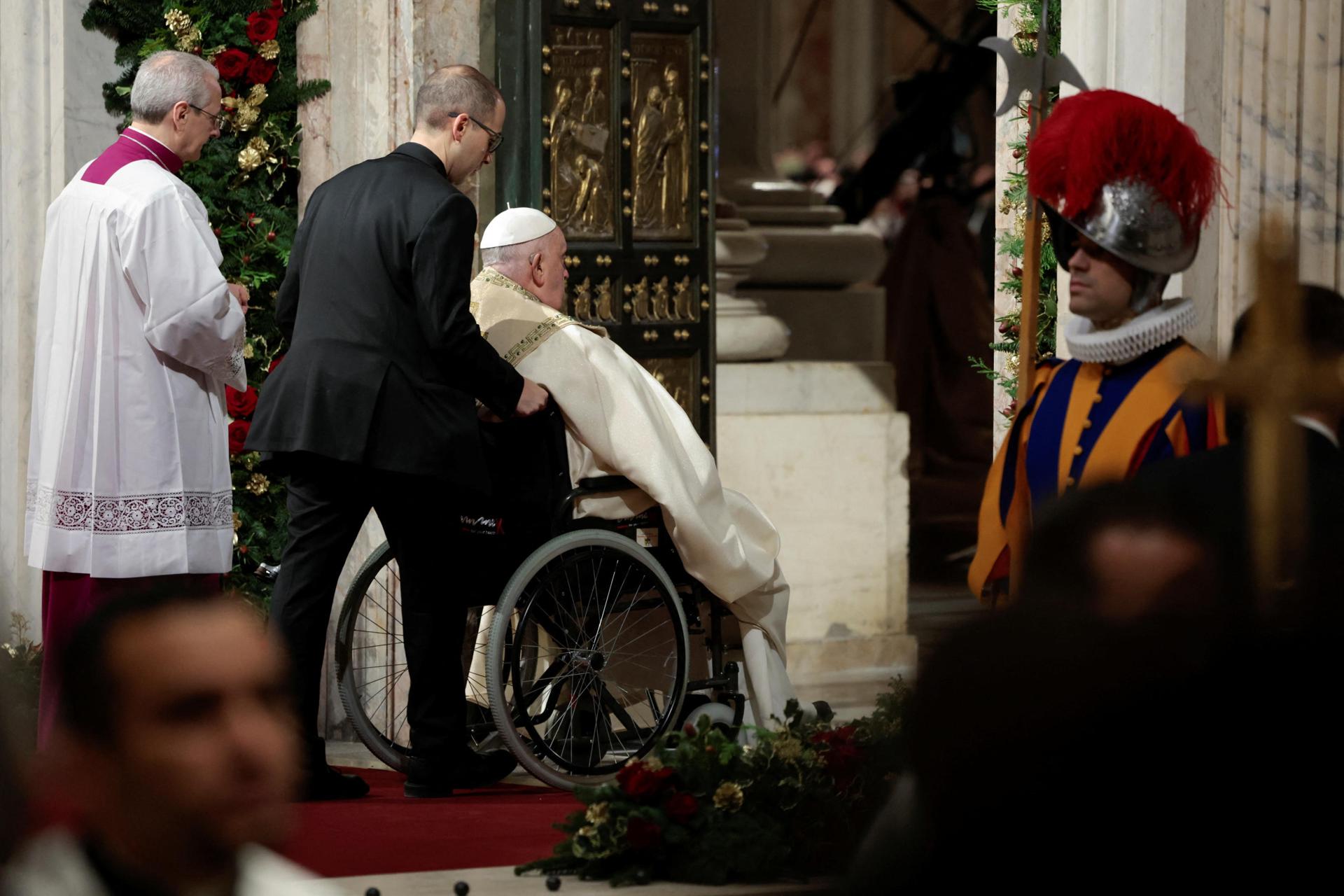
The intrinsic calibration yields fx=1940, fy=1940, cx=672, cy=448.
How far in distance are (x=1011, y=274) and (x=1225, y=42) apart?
90 centimetres

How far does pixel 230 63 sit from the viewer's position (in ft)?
21.9

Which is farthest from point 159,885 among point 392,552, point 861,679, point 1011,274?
point 861,679

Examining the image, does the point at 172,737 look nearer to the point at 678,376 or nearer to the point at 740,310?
the point at 678,376

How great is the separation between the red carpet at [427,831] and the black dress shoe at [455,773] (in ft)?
0.13

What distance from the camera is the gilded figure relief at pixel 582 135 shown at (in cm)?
685

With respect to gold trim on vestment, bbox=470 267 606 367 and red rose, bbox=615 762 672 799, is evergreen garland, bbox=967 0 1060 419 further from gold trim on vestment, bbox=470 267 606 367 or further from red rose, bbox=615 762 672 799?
red rose, bbox=615 762 672 799

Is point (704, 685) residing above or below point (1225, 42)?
below

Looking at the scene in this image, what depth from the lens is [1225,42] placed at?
5.28 metres

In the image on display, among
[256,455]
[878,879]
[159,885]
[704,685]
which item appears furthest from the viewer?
[256,455]

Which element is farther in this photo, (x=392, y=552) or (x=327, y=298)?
(x=392, y=552)

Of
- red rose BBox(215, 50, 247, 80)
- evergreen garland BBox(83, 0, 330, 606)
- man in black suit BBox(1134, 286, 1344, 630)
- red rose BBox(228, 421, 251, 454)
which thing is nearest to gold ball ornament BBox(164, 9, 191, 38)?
evergreen garland BBox(83, 0, 330, 606)

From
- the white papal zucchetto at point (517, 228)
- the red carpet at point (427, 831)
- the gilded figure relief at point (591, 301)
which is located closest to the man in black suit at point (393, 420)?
the red carpet at point (427, 831)

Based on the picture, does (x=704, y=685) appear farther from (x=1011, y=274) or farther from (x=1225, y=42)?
(x=1225, y=42)

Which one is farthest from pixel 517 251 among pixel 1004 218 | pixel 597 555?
pixel 1004 218
